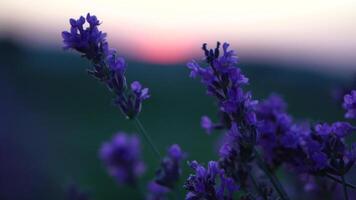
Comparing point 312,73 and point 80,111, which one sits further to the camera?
point 312,73

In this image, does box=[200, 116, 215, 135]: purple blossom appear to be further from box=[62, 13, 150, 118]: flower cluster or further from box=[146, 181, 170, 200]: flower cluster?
box=[146, 181, 170, 200]: flower cluster

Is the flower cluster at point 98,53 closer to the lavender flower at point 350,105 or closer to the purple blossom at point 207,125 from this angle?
the purple blossom at point 207,125

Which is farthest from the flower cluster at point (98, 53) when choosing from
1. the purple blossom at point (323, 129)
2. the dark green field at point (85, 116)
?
the dark green field at point (85, 116)

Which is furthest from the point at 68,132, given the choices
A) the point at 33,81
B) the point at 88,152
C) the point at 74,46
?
the point at 74,46

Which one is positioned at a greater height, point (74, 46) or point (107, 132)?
point (107, 132)

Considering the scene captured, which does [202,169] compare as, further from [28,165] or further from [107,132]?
[107,132]

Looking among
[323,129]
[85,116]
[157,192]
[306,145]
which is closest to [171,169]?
[157,192]
